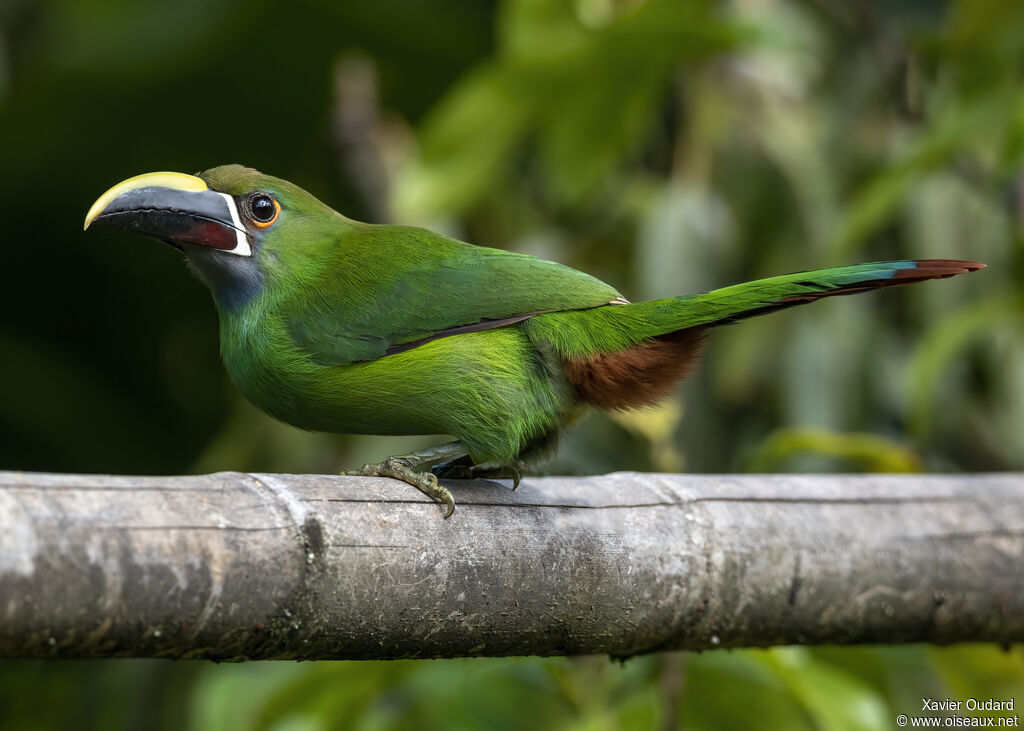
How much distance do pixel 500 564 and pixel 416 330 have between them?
1.74 feet

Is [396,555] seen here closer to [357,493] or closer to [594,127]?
[357,493]

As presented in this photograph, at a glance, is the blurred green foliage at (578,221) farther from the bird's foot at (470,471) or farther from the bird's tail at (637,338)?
the bird's tail at (637,338)

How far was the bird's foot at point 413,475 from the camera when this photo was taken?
1875 millimetres

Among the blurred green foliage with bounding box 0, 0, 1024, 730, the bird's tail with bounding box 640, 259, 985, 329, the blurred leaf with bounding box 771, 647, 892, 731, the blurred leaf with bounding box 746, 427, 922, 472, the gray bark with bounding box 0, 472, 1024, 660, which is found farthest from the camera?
the blurred green foliage with bounding box 0, 0, 1024, 730

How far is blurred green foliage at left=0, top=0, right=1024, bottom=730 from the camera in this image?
3.12 metres

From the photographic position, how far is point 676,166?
4.51 metres

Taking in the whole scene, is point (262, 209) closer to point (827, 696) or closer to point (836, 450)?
point (836, 450)

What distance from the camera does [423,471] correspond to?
6.94 ft

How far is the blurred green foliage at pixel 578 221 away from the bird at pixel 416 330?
2.61ft

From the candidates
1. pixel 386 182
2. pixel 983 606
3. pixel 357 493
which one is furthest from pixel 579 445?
pixel 357 493

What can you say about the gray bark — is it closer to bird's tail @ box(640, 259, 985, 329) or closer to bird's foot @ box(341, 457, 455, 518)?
bird's foot @ box(341, 457, 455, 518)

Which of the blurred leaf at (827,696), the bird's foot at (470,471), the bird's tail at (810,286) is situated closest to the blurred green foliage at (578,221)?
the blurred leaf at (827,696)

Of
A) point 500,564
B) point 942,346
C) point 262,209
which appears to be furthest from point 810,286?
point 942,346

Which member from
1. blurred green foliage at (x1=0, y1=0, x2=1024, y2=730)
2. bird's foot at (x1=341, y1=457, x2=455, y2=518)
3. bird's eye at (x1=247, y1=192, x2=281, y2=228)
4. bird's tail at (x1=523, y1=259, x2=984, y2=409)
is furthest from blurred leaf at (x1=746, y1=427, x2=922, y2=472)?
bird's eye at (x1=247, y1=192, x2=281, y2=228)
